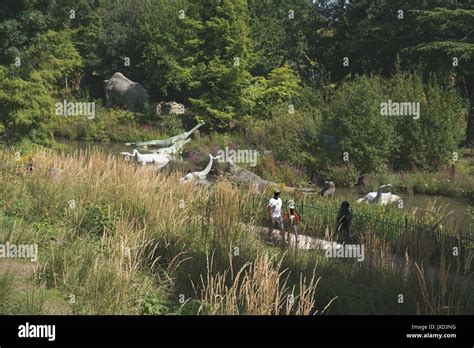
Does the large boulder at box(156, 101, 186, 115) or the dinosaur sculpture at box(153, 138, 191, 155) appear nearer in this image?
the dinosaur sculpture at box(153, 138, 191, 155)

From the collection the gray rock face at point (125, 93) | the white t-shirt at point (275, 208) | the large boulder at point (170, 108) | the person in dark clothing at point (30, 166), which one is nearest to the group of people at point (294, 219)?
the white t-shirt at point (275, 208)

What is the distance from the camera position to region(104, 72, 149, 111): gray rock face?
36.8 m

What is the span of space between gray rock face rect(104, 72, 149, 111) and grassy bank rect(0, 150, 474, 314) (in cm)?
2688

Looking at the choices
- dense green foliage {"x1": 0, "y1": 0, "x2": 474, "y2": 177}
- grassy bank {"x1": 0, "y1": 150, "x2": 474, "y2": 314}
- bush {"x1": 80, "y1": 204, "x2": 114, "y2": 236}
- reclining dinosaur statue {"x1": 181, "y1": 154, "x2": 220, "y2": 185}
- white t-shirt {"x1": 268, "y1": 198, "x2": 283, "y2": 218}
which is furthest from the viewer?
dense green foliage {"x1": 0, "y1": 0, "x2": 474, "y2": 177}

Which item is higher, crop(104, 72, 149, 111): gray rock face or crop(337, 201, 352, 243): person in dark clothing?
crop(104, 72, 149, 111): gray rock face

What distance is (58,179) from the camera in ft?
30.1

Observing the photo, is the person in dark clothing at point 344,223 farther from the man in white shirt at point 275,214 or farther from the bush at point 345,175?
the bush at point 345,175

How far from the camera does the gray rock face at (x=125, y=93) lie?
1449 inches

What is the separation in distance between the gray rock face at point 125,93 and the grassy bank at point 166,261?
88.2 ft

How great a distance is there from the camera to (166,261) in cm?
672

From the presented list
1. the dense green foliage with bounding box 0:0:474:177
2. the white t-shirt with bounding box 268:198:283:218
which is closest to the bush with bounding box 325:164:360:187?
the dense green foliage with bounding box 0:0:474:177

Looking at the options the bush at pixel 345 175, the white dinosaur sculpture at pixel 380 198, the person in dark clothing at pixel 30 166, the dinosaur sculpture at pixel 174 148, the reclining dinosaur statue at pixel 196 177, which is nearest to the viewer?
the person in dark clothing at pixel 30 166

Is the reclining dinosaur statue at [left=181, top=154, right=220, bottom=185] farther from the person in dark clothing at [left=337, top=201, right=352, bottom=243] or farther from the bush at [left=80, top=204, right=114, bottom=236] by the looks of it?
the bush at [left=80, top=204, right=114, bottom=236]
